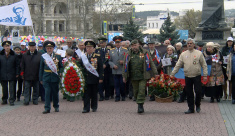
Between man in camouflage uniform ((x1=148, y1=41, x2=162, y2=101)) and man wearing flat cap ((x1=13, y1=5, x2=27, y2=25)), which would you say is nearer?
man in camouflage uniform ((x1=148, y1=41, x2=162, y2=101))

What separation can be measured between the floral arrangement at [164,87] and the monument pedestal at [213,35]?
44.4 ft

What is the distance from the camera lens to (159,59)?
47.9 ft

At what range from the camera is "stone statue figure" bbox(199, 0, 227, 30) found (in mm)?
25469

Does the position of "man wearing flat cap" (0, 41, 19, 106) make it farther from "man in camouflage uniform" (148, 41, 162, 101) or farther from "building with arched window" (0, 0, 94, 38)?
"building with arched window" (0, 0, 94, 38)

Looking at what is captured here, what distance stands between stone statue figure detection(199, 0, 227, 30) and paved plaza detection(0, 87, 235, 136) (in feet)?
42.1

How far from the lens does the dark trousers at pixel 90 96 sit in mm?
11812

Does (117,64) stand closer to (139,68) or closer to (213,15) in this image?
(139,68)

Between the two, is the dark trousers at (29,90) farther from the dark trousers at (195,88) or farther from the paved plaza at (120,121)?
the dark trousers at (195,88)

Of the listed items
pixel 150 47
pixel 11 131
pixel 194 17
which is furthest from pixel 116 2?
pixel 11 131

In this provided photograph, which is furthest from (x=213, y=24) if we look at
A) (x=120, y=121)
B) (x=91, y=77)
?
(x=120, y=121)

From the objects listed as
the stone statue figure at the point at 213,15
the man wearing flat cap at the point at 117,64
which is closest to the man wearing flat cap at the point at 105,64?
the man wearing flat cap at the point at 117,64

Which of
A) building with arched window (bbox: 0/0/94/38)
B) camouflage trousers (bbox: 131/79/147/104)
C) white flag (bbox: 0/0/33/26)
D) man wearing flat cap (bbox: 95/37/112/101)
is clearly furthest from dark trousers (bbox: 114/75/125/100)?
building with arched window (bbox: 0/0/94/38)

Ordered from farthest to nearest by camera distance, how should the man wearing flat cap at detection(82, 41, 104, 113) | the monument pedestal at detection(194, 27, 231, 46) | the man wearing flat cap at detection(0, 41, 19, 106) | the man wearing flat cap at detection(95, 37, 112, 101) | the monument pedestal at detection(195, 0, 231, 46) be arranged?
the monument pedestal at detection(195, 0, 231, 46)
the monument pedestal at detection(194, 27, 231, 46)
the man wearing flat cap at detection(95, 37, 112, 101)
the man wearing flat cap at detection(0, 41, 19, 106)
the man wearing flat cap at detection(82, 41, 104, 113)

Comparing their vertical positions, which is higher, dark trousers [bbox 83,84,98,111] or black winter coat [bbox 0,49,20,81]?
black winter coat [bbox 0,49,20,81]
